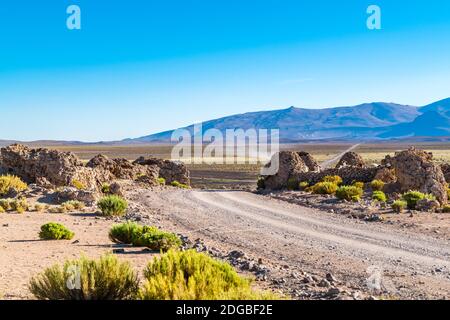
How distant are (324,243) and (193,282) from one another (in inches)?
296

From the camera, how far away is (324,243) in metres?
12.3

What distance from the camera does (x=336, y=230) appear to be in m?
14.3

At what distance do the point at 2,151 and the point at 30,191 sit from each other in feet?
20.0

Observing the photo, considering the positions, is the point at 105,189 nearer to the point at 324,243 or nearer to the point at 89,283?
the point at 324,243

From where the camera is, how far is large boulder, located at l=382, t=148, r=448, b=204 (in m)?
20.0

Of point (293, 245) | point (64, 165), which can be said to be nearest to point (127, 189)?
point (64, 165)

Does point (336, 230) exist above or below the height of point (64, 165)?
below

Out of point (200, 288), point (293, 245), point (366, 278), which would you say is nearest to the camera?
point (200, 288)

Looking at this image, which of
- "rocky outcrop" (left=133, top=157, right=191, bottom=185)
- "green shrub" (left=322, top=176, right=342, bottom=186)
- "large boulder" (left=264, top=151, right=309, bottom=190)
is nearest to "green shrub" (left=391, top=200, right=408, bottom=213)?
"green shrub" (left=322, top=176, right=342, bottom=186)

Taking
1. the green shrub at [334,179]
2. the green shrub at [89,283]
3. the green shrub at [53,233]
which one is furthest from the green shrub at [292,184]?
the green shrub at [89,283]

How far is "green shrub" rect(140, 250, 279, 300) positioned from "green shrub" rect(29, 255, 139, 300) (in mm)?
342

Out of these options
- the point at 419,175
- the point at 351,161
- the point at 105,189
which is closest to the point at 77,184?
the point at 105,189

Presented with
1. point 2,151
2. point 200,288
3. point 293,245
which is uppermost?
point 2,151
